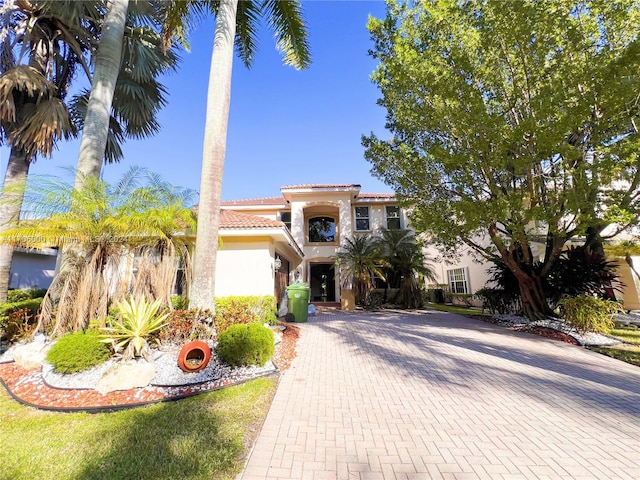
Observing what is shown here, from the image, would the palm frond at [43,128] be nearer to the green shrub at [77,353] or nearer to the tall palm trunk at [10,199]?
the tall palm trunk at [10,199]

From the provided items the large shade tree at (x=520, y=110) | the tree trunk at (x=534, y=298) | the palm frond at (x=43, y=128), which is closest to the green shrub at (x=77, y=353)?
the palm frond at (x=43, y=128)

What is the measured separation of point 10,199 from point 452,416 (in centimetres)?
1094

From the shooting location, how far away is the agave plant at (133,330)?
219 inches

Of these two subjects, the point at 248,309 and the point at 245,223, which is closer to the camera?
the point at 248,309

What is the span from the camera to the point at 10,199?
6.93m

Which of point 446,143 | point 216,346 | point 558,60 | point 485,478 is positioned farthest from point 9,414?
point 558,60

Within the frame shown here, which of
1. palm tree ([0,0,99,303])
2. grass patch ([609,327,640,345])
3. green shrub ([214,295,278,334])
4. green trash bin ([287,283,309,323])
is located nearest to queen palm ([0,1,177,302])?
palm tree ([0,0,99,303])

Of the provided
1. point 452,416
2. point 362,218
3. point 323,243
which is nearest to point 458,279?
point 362,218

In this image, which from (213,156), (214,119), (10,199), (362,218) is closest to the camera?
(10,199)

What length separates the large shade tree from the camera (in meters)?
7.61

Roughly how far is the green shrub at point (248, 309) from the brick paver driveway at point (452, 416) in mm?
2044

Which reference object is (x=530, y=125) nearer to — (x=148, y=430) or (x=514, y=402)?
(x=514, y=402)

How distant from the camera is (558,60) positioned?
832cm

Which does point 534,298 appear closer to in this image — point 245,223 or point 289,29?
point 245,223
